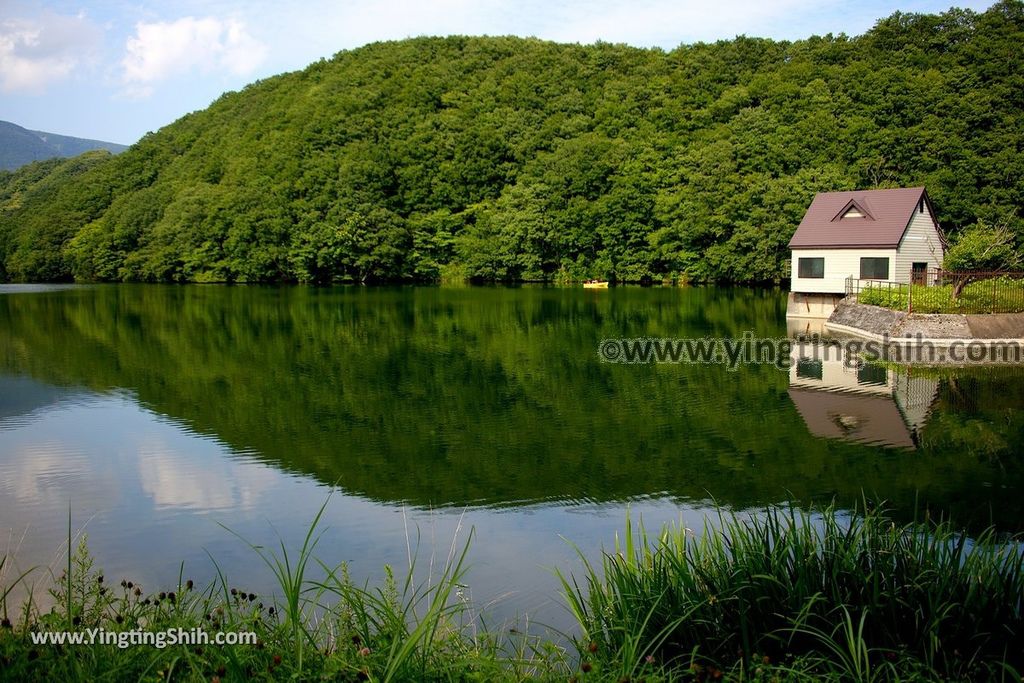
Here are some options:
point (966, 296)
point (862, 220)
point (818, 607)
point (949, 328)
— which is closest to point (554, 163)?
point (862, 220)

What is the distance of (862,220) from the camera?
33.5 m

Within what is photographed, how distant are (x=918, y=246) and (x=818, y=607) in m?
31.9

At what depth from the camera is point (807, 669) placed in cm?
427

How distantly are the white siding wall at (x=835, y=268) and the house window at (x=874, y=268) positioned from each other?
0.15m

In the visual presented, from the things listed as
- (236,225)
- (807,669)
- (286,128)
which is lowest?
(807,669)

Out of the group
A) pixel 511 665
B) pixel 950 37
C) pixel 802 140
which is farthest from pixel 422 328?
pixel 950 37

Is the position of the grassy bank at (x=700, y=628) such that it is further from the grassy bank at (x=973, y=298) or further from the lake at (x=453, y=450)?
the grassy bank at (x=973, y=298)

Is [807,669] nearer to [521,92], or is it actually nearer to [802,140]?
[802,140]

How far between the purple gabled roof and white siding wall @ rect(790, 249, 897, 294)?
0.26m

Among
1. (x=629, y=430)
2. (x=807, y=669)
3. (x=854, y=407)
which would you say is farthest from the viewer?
(x=854, y=407)

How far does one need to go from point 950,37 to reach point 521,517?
6752 centimetres

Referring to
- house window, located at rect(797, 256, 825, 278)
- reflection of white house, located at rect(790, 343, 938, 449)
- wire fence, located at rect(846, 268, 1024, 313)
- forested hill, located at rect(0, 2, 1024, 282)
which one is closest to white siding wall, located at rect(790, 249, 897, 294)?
house window, located at rect(797, 256, 825, 278)

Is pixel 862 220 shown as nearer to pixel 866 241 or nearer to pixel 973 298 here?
pixel 866 241

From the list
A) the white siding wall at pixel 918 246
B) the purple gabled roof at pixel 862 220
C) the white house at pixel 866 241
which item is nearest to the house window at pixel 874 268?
the white house at pixel 866 241
